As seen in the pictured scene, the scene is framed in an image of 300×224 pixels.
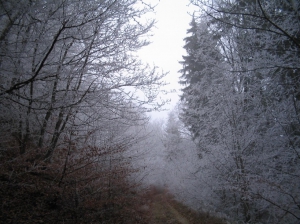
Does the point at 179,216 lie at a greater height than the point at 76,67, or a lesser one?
lesser

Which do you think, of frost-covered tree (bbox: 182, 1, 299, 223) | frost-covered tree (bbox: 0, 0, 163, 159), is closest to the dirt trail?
frost-covered tree (bbox: 182, 1, 299, 223)

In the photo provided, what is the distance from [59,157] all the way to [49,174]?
2.21 feet

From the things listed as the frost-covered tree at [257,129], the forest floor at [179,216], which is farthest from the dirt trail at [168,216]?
the frost-covered tree at [257,129]

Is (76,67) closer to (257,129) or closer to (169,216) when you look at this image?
(257,129)

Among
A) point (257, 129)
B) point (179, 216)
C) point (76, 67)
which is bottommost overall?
point (179, 216)

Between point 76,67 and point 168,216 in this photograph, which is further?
point 168,216

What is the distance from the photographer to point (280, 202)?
177 inches

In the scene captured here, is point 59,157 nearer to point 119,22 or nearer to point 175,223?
point 119,22

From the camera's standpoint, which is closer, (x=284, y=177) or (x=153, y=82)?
(x=153, y=82)

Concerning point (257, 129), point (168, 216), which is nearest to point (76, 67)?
point (257, 129)

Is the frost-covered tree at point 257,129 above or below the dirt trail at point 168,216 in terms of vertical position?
above

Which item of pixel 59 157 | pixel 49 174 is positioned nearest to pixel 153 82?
pixel 59 157

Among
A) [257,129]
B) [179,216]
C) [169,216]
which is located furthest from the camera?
[179,216]

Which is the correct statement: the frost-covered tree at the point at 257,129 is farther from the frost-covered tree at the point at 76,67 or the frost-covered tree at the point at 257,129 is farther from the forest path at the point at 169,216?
the forest path at the point at 169,216
